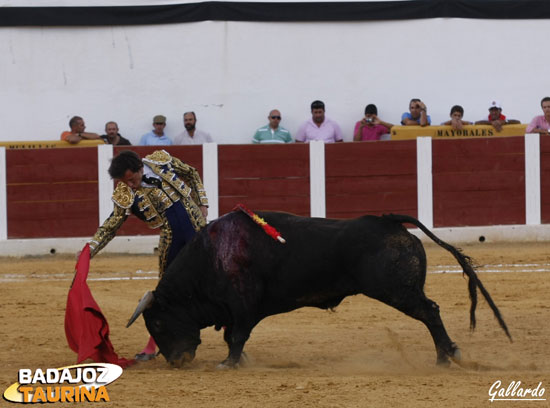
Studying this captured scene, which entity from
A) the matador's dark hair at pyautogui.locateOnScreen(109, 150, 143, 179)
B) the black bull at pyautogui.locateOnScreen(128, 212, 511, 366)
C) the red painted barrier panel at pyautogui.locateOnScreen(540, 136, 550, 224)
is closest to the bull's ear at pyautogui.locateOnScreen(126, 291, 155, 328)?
the black bull at pyautogui.locateOnScreen(128, 212, 511, 366)

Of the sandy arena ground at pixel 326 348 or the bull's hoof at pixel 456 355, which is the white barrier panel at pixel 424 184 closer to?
the sandy arena ground at pixel 326 348

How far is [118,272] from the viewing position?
9.12m

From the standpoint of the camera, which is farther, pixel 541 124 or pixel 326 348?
pixel 541 124

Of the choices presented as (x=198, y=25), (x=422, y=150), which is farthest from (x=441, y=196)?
(x=198, y=25)

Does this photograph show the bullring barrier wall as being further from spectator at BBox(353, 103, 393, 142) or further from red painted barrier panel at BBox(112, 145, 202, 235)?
spectator at BBox(353, 103, 393, 142)

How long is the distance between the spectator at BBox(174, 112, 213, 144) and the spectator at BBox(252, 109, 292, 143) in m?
0.54

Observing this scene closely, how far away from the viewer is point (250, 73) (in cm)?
1138

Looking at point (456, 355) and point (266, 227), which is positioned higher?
point (266, 227)

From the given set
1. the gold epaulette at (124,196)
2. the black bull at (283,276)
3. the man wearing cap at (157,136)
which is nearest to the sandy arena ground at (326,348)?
the black bull at (283,276)

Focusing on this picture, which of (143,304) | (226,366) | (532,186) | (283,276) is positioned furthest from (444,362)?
(532,186)

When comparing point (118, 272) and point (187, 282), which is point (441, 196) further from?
point (187, 282)

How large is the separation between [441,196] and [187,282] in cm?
586

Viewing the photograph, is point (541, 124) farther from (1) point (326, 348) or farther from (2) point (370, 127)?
(1) point (326, 348)

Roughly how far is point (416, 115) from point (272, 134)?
151cm
